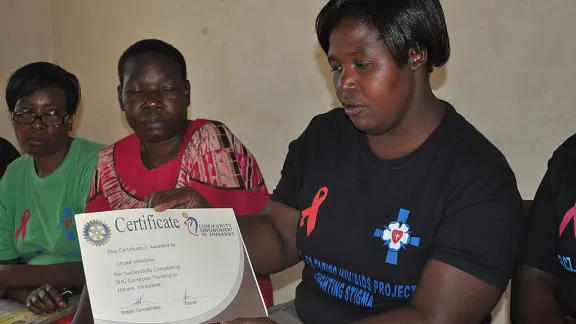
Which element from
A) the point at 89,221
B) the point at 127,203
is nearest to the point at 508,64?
the point at 127,203

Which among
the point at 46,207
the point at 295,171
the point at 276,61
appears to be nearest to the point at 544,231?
the point at 295,171

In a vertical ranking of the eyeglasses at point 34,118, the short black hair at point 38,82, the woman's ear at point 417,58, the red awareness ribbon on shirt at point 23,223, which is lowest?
the red awareness ribbon on shirt at point 23,223

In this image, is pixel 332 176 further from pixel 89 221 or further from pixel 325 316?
pixel 89 221

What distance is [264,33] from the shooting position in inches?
118

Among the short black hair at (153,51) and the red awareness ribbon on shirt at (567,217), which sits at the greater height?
the short black hair at (153,51)

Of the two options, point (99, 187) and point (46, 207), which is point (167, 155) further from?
point (46, 207)

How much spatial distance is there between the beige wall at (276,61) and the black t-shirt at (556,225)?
2.82 ft

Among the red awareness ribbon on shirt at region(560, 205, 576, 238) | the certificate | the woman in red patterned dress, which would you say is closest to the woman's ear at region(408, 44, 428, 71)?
the red awareness ribbon on shirt at region(560, 205, 576, 238)

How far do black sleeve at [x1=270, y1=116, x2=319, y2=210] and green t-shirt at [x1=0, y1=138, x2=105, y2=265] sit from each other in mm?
956

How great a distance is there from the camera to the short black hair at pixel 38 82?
96.9 inches

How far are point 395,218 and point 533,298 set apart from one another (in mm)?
446

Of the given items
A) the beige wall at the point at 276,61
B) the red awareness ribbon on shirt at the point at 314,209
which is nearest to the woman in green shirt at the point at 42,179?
the beige wall at the point at 276,61

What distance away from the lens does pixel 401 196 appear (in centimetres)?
148

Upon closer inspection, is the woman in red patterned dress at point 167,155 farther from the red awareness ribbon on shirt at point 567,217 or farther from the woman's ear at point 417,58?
the red awareness ribbon on shirt at point 567,217
